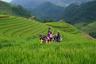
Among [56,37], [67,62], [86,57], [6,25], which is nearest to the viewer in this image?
[67,62]

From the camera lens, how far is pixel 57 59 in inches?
263

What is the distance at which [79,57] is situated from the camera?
705cm

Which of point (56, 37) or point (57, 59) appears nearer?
point (57, 59)

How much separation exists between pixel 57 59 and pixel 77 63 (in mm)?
522

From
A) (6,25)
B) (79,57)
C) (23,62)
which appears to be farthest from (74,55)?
(6,25)

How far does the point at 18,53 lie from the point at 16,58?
0.70 meters

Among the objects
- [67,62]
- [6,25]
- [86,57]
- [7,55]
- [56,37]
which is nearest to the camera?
[67,62]

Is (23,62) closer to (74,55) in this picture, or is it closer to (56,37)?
(74,55)

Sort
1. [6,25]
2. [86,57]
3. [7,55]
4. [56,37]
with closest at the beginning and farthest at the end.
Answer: [86,57] → [7,55] → [56,37] → [6,25]

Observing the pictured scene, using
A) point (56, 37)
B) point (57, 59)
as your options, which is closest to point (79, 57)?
point (57, 59)

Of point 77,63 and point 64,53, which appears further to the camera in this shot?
point 64,53

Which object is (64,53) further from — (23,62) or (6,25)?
(6,25)

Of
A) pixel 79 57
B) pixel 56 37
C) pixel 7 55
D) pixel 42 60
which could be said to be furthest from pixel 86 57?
pixel 56 37

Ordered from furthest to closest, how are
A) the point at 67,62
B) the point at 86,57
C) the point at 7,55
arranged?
1. the point at 7,55
2. the point at 86,57
3. the point at 67,62
